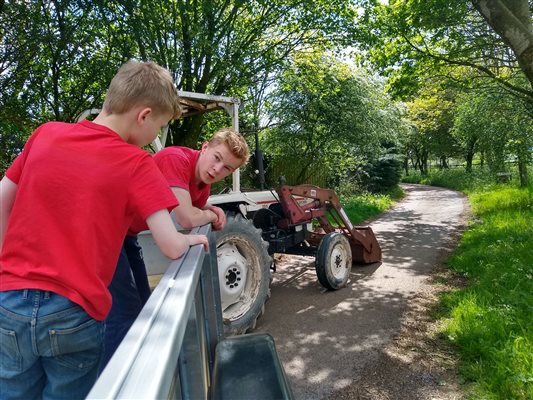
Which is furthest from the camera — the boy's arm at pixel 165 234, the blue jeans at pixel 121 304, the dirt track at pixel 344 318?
the dirt track at pixel 344 318

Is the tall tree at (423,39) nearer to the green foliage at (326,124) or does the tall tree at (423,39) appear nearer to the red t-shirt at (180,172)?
the green foliage at (326,124)

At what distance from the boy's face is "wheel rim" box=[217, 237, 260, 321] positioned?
6.20ft

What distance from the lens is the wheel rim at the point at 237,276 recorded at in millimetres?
4082

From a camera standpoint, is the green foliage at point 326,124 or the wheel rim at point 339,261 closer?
the wheel rim at point 339,261

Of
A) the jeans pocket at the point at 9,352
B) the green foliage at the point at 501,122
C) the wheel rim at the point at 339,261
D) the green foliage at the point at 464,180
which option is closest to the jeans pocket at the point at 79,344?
the jeans pocket at the point at 9,352

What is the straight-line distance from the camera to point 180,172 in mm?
2125

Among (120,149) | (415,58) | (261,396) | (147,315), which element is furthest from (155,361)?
(415,58)

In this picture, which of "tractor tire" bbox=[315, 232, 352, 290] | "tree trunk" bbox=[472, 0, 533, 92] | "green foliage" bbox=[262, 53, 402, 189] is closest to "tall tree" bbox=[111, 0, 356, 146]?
"green foliage" bbox=[262, 53, 402, 189]

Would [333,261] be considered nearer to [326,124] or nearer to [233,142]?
[233,142]

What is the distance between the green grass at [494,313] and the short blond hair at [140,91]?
293 cm

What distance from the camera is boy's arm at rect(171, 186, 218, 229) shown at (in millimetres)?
1963

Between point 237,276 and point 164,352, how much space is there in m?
3.54

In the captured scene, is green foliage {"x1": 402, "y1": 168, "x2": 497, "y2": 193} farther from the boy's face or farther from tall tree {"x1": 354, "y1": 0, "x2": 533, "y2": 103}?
the boy's face

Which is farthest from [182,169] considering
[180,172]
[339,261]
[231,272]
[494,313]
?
[339,261]
